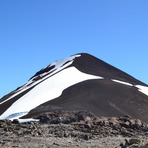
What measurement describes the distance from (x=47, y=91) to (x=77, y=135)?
3714 cm

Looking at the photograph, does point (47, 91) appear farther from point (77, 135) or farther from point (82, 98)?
point (77, 135)

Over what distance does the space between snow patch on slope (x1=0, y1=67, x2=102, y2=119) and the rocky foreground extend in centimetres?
1759

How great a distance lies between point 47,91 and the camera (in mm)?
65625

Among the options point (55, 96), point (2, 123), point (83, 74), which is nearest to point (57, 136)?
point (2, 123)

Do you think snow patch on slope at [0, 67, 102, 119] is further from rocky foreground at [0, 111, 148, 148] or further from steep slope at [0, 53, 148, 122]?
rocky foreground at [0, 111, 148, 148]

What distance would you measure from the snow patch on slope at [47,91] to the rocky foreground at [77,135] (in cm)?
1759

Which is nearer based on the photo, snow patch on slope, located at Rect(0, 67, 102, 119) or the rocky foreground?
the rocky foreground

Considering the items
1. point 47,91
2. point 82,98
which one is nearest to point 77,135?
point 82,98

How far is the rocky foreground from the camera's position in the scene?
80.3ft

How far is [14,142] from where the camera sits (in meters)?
24.9

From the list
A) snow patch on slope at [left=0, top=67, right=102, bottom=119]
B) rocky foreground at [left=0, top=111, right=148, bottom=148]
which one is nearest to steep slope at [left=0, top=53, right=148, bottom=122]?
snow patch on slope at [left=0, top=67, right=102, bottom=119]

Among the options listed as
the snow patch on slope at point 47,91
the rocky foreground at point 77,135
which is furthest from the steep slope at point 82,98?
the rocky foreground at point 77,135

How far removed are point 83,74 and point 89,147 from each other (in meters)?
52.1

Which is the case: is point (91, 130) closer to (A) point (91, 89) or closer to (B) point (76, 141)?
(B) point (76, 141)
